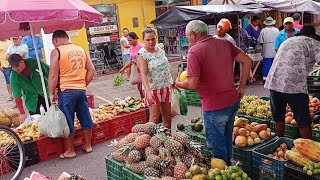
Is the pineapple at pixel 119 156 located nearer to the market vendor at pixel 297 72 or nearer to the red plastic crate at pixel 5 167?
the red plastic crate at pixel 5 167

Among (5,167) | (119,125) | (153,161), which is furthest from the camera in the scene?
(119,125)

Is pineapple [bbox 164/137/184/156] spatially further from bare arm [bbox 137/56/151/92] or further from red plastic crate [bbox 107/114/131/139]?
red plastic crate [bbox 107/114/131/139]

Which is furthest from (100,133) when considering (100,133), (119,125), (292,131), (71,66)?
(292,131)

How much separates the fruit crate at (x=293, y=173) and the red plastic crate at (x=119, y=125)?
339cm

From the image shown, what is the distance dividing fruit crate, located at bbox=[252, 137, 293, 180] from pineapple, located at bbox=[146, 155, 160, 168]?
3.83ft

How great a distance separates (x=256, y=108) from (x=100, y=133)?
2713 mm

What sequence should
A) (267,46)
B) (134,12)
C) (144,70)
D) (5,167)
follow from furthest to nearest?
1. (134,12)
2. (267,46)
3. (5,167)
4. (144,70)

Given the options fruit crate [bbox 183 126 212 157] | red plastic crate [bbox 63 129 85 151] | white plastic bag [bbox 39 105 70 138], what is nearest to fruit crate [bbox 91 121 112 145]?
red plastic crate [bbox 63 129 85 151]

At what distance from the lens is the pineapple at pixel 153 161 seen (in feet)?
11.0

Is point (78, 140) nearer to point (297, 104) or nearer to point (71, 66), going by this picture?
point (71, 66)

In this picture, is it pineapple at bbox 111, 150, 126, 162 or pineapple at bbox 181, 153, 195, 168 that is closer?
pineapple at bbox 181, 153, 195, 168

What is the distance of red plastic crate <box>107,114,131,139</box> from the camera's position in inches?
241

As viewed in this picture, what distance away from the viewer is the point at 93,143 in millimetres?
5906

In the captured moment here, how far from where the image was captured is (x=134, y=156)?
3523 millimetres
